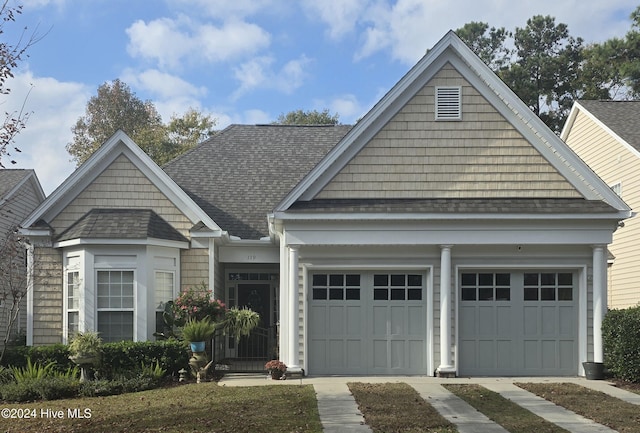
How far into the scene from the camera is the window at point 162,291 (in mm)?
16719

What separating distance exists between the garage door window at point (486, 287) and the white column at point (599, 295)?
179 cm

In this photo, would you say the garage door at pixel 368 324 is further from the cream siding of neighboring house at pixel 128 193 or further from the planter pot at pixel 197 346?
the cream siding of neighboring house at pixel 128 193

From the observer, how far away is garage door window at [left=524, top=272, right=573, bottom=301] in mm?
16219

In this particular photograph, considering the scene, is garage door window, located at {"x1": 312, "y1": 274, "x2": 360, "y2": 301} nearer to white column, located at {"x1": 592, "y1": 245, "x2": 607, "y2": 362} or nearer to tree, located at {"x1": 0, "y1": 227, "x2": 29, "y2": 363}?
white column, located at {"x1": 592, "y1": 245, "x2": 607, "y2": 362}

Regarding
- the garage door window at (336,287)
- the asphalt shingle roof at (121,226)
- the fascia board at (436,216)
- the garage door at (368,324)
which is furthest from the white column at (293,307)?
the asphalt shingle roof at (121,226)

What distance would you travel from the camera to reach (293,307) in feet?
51.9

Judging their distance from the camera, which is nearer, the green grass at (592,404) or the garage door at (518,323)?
the green grass at (592,404)

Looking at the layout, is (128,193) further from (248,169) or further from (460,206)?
(460,206)

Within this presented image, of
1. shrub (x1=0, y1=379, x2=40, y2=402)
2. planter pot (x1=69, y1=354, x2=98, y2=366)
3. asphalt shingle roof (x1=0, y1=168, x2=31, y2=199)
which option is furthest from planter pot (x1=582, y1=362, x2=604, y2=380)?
asphalt shingle roof (x1=0, y1=168, x2=31, y2=199)

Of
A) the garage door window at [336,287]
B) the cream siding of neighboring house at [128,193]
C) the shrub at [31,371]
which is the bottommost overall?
the shrub at [31,371]

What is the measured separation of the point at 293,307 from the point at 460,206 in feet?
13.6

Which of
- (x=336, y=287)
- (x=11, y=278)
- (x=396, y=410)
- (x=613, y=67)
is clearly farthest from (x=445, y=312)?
(x=613, y=67)

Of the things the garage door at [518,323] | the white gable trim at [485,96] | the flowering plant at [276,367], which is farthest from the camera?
the garage door at [518,323]

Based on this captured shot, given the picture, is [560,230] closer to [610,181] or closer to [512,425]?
[512,425]
